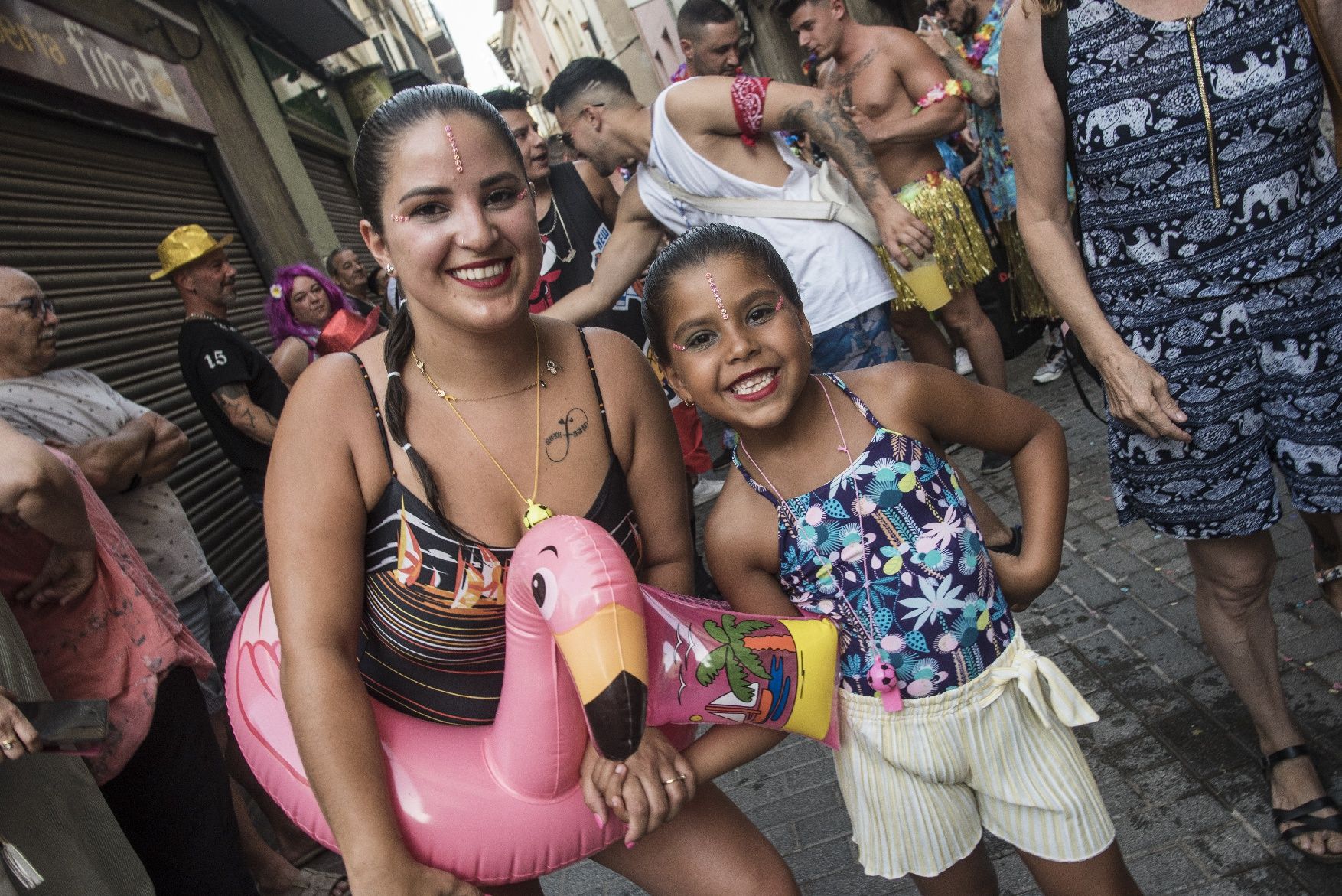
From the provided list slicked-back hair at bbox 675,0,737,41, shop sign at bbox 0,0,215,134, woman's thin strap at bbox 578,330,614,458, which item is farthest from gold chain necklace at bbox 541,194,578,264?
shop sign at bbox 0,0,215,134

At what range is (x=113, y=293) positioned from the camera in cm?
512

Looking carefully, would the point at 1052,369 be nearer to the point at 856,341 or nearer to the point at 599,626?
the point at 856,341

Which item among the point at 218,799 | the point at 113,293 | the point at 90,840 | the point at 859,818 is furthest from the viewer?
the point at 113,293

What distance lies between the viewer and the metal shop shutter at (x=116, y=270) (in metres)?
4.67

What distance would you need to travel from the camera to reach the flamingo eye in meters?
1.33

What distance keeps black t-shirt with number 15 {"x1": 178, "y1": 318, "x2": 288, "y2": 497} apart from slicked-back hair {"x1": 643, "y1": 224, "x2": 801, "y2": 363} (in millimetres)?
2788

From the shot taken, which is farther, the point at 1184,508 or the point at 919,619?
the point at 1184,508

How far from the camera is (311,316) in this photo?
553cm

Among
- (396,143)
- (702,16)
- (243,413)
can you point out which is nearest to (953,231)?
(702,16)

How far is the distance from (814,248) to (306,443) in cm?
202

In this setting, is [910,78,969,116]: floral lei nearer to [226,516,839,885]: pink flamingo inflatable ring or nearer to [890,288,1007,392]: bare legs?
[890,288,1007,392]: bare legs

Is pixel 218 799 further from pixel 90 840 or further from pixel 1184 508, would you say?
pixel 1184 508

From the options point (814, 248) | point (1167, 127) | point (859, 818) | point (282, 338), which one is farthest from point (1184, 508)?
point (282, 338)

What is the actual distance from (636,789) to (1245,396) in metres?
1.48
